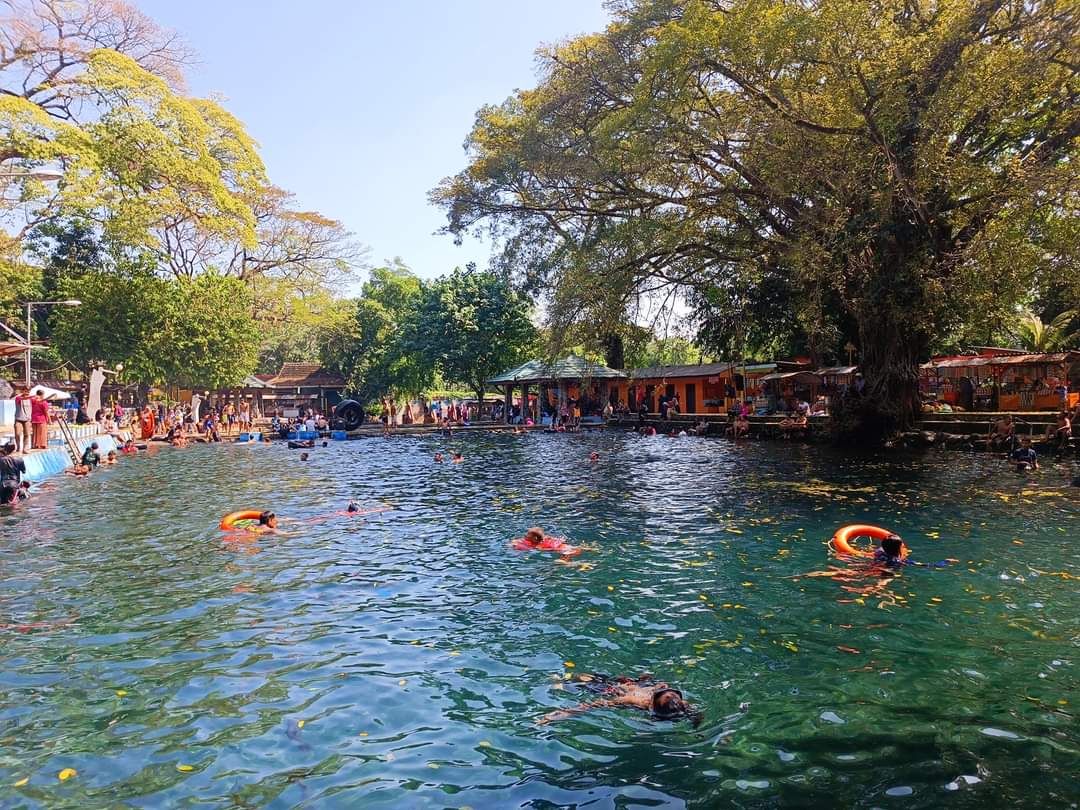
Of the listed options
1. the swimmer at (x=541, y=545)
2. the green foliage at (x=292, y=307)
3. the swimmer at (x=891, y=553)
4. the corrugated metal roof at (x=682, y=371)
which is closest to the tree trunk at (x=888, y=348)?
the swimmer at (x=891, y=553)

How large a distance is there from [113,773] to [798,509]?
11869mm

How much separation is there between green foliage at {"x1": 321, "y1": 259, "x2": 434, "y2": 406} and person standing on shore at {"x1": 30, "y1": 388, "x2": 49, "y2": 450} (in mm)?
23119

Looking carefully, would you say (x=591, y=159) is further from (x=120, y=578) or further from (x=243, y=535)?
(x=120, y=578)

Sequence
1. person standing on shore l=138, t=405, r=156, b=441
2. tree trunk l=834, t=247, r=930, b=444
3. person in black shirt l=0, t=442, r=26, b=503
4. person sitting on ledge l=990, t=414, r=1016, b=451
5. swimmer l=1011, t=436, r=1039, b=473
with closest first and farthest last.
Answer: person in black shirt l=0, t=442, r=26, b=503
swimmer l=1011, t=436, r=1039, b=473
tree trunk l=834, t=247, r=930, b=444
person sitting on ledge l=990, t=414, r=1016, b=451
person standing on shore l=138, t=405, r=156, b=441

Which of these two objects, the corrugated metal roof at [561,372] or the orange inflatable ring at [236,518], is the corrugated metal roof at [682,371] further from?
the orange inflatable ring at [236,518]

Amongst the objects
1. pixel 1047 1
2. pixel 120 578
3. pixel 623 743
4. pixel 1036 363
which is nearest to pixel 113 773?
pixel 623 743

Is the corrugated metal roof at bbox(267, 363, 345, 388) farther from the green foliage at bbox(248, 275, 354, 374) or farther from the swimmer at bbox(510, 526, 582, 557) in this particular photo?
the swimmer at bbox(510, 526, 582, 557)

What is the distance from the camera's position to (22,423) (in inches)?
853

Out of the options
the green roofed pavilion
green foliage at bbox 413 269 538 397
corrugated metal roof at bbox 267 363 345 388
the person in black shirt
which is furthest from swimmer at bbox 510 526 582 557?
corrugated metal roof at bbox 267 363 345 388

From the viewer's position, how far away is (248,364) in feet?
132

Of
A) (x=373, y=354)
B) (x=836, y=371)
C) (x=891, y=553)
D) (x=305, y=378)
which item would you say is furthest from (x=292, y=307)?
(x=891, y=553)

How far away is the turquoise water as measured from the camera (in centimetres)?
444

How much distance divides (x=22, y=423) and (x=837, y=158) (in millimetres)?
24492

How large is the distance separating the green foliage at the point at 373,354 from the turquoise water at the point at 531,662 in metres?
33.8
